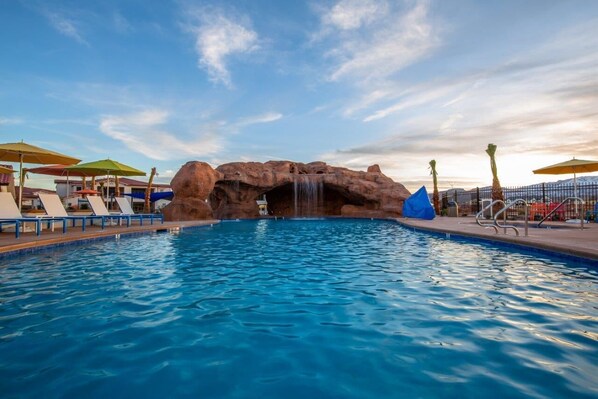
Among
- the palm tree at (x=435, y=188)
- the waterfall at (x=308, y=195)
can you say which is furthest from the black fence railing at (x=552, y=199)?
the waterfall at (x=308, y=195)

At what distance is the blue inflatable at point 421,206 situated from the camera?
19641 millimetres

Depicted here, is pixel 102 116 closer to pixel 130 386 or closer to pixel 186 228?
pixel 186 228

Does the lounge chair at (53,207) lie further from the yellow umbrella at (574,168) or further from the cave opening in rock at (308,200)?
the yellow umbrella at (574,168)

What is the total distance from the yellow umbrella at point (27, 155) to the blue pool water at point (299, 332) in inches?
265

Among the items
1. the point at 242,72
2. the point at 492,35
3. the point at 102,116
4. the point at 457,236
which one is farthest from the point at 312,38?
the point at 102,116

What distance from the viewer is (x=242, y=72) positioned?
625 inches

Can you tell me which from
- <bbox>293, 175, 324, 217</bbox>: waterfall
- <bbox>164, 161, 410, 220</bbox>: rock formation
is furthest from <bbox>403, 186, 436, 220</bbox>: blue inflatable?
<bbox>293, 175, 324, 217</bbox>: waterfall

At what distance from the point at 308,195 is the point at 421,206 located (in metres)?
10.8

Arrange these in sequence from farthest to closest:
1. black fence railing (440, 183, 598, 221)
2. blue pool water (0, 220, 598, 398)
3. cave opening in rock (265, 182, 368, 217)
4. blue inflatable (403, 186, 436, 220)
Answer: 1. cave opening in rock (265, 182, 368, 217)
2. blue inflatable (403, 186, 436, 220)
3. black fence railing (440, 183, 598, 221)
4. blue pool water (0, 220, 598, 398)

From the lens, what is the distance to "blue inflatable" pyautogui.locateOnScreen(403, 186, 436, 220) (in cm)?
1964

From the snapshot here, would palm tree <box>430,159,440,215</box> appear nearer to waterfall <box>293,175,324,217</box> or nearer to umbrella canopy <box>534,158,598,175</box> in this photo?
waterfall <box>293,175,324,217</box>

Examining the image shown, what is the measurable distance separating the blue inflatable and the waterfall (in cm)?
886

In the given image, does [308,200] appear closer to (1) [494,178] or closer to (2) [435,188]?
(2) [435,188]

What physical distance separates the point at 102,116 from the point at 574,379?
20038mm
